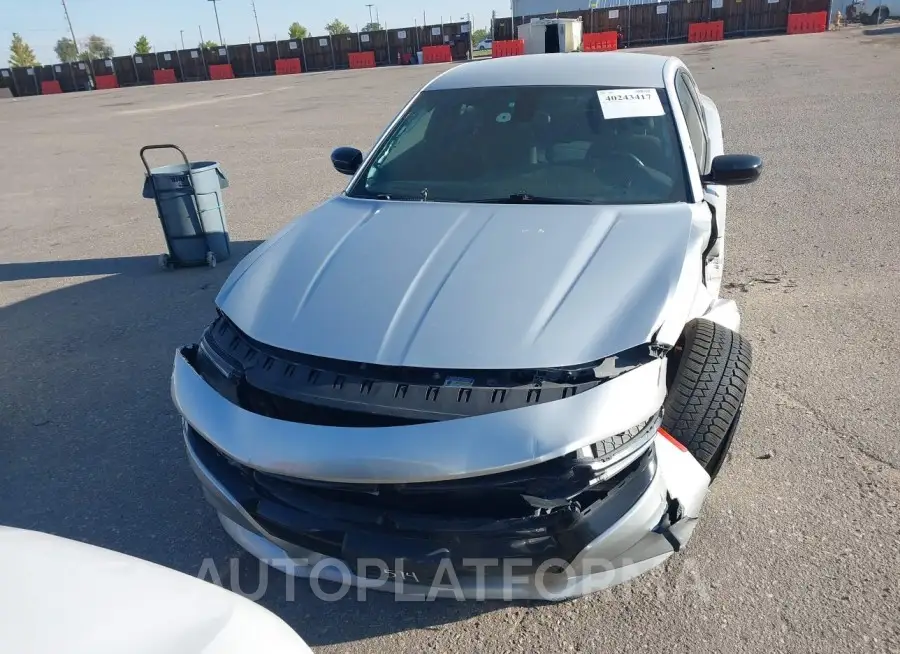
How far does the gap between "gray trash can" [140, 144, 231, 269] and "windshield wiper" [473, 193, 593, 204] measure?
3.69 m

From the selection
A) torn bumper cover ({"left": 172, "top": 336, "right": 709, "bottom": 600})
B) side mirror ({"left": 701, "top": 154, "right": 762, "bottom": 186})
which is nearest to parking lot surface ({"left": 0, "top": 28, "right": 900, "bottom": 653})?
torn bumper cover ({"left": 172, "top": 336, "right": 709, "bottom": 600})

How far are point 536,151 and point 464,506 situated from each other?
210 centimetres

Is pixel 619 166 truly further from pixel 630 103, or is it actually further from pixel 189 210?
pixel 189 210

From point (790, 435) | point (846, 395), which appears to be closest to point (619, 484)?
point (790, 435)

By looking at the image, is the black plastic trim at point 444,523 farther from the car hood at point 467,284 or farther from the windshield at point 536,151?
the windshield at point 536,151

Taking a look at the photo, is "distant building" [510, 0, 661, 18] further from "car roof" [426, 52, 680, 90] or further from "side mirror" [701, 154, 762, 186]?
"side mirror" [701, 154, 762, 186]

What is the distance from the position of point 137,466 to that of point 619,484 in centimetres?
241

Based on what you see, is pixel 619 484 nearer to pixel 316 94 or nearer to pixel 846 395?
pixel 846 395

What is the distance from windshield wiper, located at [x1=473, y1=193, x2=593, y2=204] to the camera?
3.17m

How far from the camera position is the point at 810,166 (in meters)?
7.96

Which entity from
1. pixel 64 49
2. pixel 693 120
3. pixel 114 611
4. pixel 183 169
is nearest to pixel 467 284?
pixel 114 611

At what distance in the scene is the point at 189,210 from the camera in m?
6.11

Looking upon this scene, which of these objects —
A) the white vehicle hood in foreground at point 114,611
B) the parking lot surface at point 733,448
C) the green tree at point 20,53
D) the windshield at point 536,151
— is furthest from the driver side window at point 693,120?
the green tree at point 20,53

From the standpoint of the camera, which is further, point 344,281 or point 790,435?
point 790,435
